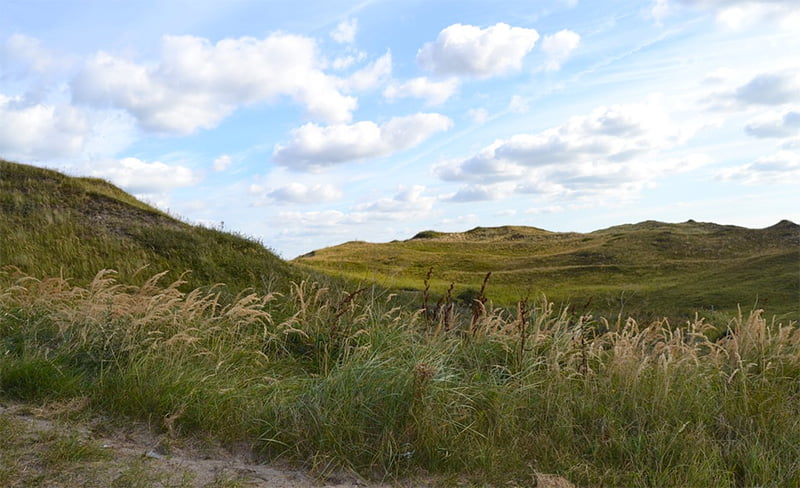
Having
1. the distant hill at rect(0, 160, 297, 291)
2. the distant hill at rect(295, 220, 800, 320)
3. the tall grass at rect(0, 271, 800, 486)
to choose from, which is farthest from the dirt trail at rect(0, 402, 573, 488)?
the distant hill at rect(295, 220, 800, 320)

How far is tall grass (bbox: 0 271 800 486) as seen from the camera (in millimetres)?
5059

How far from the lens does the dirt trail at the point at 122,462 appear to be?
4.36 metres

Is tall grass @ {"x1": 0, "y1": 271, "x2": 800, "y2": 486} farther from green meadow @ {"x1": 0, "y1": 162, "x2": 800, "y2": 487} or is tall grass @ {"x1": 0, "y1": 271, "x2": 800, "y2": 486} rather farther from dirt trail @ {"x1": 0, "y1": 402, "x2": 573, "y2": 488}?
dirt trail @ {"x1": 0, "y1": 402, "x2": 573, "y2": 488}

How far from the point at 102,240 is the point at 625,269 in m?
39.0

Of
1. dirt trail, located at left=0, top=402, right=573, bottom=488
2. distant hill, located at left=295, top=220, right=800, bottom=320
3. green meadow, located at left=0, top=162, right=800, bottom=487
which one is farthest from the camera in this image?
distant hill, located at left=295, top=220, right=800, bottom=320

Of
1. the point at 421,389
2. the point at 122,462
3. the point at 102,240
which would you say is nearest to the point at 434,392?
the point at 421,389

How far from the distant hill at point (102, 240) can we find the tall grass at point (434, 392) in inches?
344

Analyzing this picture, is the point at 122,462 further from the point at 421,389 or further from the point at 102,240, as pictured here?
the point at 102,240

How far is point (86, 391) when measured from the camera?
19.4 feet

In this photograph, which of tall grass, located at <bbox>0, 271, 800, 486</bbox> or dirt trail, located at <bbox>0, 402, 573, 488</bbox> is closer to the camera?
dirt trail, located at <bbox>0, 402, 573, 488</bbox>

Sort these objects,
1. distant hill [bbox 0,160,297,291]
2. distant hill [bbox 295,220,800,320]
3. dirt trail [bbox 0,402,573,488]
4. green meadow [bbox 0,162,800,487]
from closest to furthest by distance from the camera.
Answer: dirt trail [bbox 0,402,573,488]
green meadow [bbox 0,162,800,487]
distant hill [bbox 0,160,297,291]
distant hill [bbox 295,220,800,320]

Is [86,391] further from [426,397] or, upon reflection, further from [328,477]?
[426,397]

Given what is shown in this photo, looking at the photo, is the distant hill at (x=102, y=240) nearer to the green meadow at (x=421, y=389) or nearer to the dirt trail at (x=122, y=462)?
the green meadow at (x=421, y=389)

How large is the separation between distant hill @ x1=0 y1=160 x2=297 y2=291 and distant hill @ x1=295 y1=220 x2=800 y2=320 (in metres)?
5.95
